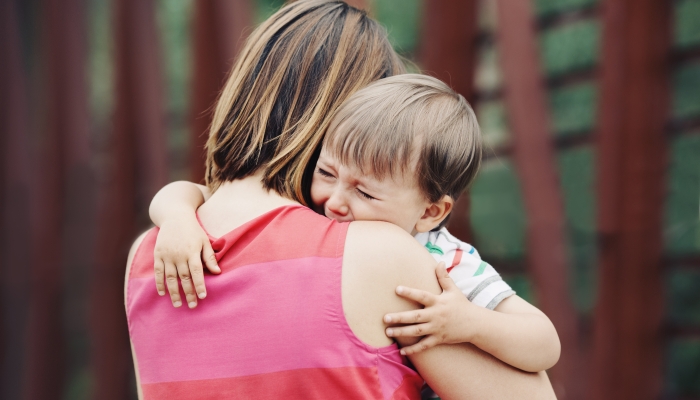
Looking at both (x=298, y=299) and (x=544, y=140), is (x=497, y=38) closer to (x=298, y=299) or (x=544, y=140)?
Result: (x=544, y=140)

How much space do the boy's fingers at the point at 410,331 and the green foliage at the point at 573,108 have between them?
143 centimetres

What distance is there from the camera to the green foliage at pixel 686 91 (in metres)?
1.94

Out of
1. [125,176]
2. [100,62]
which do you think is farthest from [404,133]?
[100,62]

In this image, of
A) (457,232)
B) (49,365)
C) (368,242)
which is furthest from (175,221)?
(49,365)

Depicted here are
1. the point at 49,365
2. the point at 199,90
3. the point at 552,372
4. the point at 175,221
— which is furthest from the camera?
the point at 49,365

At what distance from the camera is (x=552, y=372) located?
2.11 m

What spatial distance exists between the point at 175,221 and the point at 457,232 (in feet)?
4.69

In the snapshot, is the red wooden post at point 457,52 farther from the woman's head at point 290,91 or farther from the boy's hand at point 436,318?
the boy's hand at point 436,318

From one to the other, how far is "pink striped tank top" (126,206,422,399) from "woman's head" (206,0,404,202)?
0.16m

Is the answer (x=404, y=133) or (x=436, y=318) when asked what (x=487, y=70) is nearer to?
(x=404, y=133)

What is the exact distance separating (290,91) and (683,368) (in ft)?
5.03

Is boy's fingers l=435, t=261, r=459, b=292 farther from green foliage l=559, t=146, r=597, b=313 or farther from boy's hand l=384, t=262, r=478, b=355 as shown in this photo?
green foliage l=559, t=146, r=597, b=313

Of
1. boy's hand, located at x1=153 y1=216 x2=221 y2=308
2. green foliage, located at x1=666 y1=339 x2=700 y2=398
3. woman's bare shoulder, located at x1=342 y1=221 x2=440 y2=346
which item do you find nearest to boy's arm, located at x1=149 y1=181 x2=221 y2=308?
boy's hand, located at x1=153 y1=216 x2=221 y2=308

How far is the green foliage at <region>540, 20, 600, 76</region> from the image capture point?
213cm
